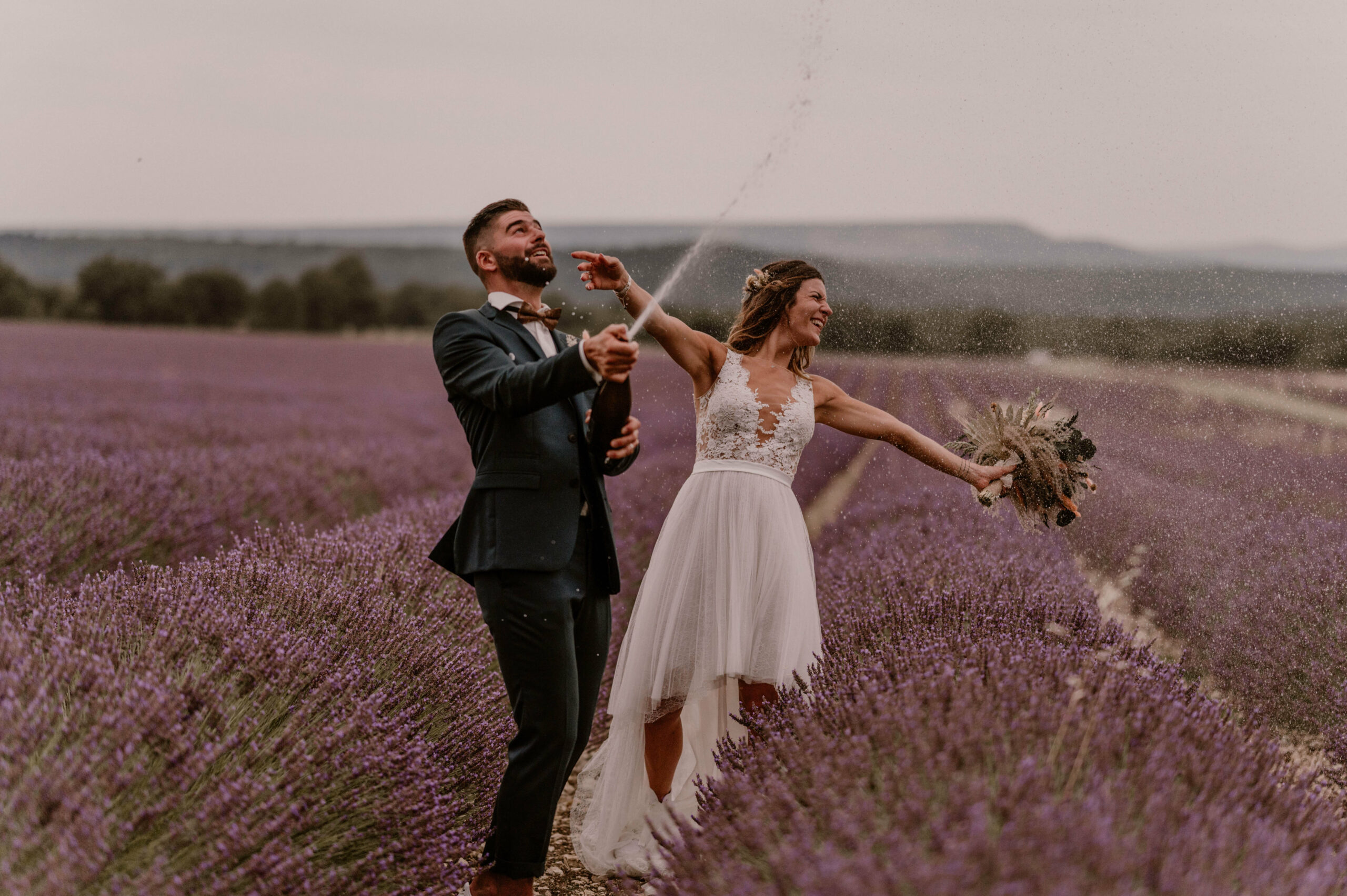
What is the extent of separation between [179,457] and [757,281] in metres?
4.43

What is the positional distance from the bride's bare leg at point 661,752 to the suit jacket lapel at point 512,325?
1.23 m

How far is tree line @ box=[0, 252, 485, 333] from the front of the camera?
5631cm

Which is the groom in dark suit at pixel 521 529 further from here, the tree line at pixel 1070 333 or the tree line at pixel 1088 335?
the tree line at pixel 1088 335

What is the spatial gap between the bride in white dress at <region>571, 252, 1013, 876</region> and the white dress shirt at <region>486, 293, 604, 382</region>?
396mm

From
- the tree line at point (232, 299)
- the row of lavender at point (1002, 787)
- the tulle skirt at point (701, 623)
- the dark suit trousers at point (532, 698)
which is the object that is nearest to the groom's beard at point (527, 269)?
the dark suit trousers at point (532, 698)

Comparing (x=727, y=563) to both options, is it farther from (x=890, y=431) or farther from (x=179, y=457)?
(x=179, y=457)

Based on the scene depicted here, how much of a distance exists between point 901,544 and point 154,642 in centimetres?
333

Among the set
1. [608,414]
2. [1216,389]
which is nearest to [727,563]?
[608,414]

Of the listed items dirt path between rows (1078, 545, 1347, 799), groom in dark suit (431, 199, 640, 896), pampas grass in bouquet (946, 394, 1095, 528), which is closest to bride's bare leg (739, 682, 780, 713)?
groom in dark suit (431, 199, 640, 896)

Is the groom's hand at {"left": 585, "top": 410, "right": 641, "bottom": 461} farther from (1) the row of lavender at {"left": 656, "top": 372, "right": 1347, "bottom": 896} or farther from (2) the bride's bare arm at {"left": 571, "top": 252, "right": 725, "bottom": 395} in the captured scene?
(1) the row of lavender at {"left": 656, "top": 372, "right": 1347, "bottom": 896}

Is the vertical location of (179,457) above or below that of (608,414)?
below

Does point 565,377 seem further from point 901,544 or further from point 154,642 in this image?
point 901,544

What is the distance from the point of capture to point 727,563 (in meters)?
2.83

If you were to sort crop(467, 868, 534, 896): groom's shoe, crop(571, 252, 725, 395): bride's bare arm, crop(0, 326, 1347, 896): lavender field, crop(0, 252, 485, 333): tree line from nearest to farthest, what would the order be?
1. crop(0, 326, 1347, 896): lavender field
2. crop(467, 868, 534, 896): groom's shoe
3. crop(571, 252, 725, 395): bride's bare arm
4. crop(0, 252, 485, 333): tree line
